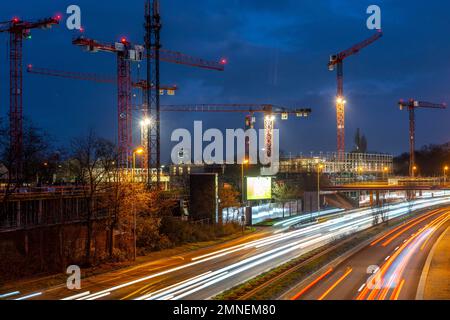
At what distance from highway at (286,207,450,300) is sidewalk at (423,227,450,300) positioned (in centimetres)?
63

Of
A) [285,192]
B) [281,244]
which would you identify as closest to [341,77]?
[285,192]

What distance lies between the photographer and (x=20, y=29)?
74.9 m

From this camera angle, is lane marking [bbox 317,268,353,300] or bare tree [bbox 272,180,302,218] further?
bare tree [bbox 272,180,302,218]

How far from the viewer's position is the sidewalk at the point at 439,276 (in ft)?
75.7

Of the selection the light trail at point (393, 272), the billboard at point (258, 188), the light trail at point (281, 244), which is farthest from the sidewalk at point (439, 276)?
the billboard at point (258, 188)

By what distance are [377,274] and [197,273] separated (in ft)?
35.5

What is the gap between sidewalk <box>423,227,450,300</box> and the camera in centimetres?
2308

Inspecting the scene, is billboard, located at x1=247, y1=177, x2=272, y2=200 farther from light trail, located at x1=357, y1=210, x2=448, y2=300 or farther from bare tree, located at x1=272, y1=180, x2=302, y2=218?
light trail, located at x1=357, y1=210, x2=448, y2=300

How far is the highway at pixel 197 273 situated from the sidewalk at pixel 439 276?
384 centimetres

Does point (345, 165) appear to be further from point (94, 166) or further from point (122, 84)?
point (94, 166)

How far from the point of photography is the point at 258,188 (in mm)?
65312

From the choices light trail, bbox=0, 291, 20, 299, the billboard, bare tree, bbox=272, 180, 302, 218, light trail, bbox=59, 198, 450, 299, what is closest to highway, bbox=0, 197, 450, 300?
light trail, bbox=59, 198, 450, 299

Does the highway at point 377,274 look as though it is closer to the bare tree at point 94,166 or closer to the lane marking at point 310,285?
the lane marking at point 310,285
